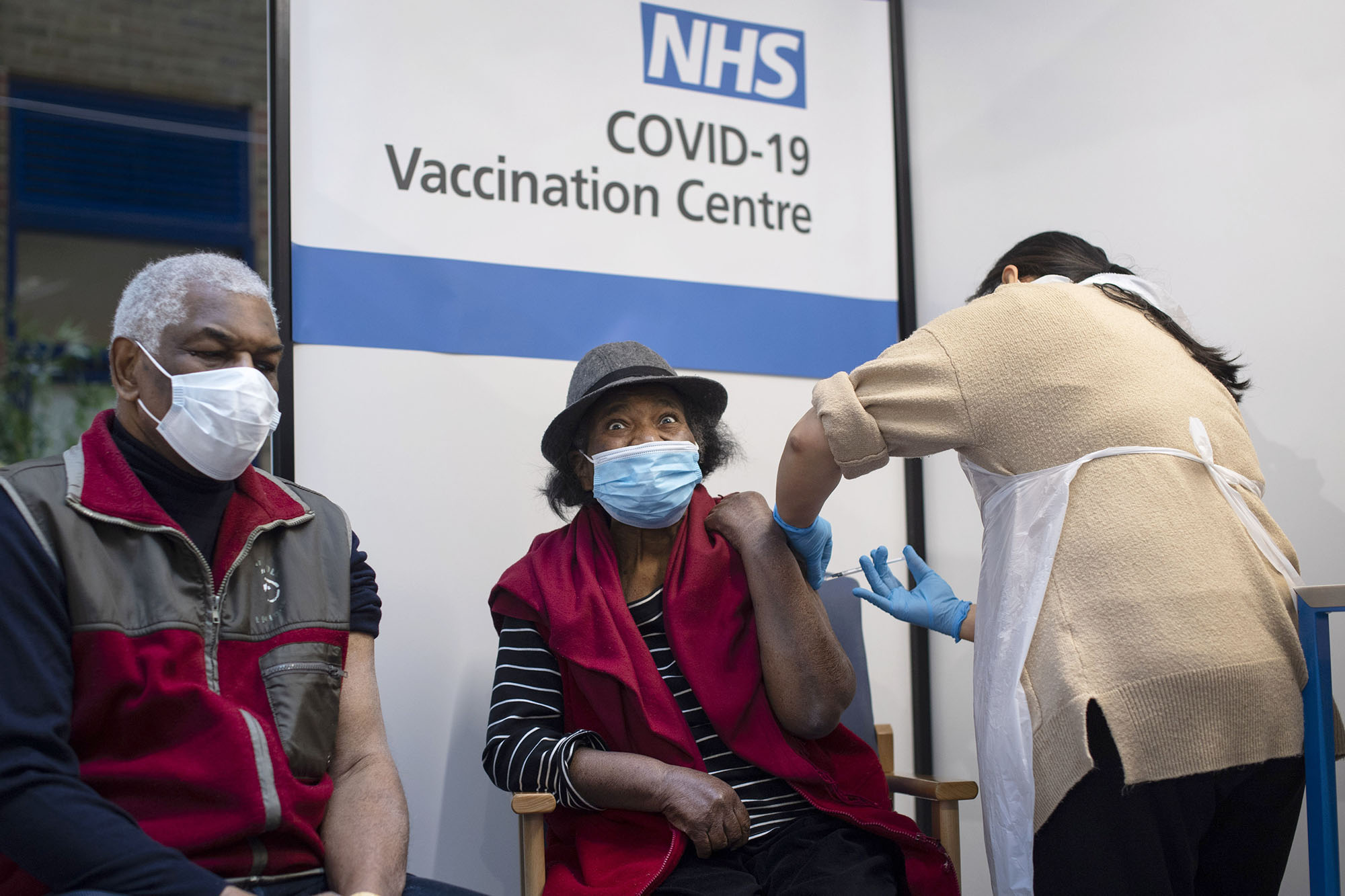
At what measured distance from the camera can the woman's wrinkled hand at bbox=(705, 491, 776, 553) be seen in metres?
2.36

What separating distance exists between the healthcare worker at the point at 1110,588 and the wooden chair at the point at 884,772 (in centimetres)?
58

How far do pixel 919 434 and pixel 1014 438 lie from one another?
0.51 feet

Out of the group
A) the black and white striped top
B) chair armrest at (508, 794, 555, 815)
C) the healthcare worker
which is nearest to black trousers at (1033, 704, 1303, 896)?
the healthcare worker

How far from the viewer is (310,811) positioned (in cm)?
189

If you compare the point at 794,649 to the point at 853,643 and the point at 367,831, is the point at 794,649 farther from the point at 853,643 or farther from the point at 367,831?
the point at 367,831

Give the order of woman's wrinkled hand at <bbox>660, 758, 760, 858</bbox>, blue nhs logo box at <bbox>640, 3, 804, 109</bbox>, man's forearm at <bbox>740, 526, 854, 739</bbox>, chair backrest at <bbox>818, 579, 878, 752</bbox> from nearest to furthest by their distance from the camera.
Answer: woman's wrinkled hand at <bbox>660, 758, 760, 858</bbox> < man's forearm at <bbox>740, 526, 854, 739</bbox> < chair backrest at <bbox>818, 579, 878, 752</bbox> < blue nhs logo box at <bbox>640, 3, 804, 109</bbox>

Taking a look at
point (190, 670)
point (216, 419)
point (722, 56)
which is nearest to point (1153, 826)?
point (190, 670)

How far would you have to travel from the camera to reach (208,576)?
1868 mm

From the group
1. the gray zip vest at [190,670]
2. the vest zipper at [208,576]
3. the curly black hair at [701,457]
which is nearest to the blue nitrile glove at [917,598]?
the curly black hair at [701,457]

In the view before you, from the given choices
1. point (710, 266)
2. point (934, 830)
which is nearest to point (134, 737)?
point (934, 830)

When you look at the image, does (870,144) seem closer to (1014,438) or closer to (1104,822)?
(1014,438)

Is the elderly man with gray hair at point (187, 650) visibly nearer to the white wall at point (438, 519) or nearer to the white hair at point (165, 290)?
the white hair at point (165, 290)

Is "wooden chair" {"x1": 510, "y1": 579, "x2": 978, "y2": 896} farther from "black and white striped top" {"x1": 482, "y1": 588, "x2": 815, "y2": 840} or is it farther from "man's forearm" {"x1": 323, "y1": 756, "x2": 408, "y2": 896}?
"man's forearm" {"x1": 323, "y1": 756, "x2": 408, "y2": 896}

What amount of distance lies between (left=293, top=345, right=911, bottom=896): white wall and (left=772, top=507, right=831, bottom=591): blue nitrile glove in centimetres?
98
